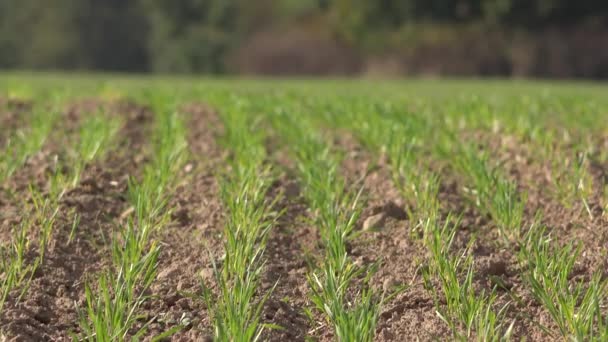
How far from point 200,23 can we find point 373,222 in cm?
3441

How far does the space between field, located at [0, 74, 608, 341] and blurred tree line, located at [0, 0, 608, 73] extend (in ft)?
68.8

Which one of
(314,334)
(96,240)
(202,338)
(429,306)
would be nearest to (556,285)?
(429,306)

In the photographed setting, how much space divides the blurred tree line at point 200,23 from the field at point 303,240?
21.0 metres

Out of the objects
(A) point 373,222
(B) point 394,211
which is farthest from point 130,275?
(B) point 394,211

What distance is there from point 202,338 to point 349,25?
2669 cm

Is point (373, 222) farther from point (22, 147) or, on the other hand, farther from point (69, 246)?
point (22, 147)

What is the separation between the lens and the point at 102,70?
42812 millimetres

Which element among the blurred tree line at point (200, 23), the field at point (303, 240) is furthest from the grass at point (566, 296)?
the blurred tree line at point (200, 23)

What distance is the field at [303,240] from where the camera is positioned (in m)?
3.35

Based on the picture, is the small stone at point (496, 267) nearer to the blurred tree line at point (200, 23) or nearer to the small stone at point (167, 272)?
the small stone at point (167, 272)

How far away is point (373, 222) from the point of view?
4527 millimetres

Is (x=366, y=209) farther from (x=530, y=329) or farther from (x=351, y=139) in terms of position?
(x=351, y=139)

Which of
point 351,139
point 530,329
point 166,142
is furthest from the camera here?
point 351,139

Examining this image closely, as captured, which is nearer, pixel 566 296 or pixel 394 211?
pixel 566 296
